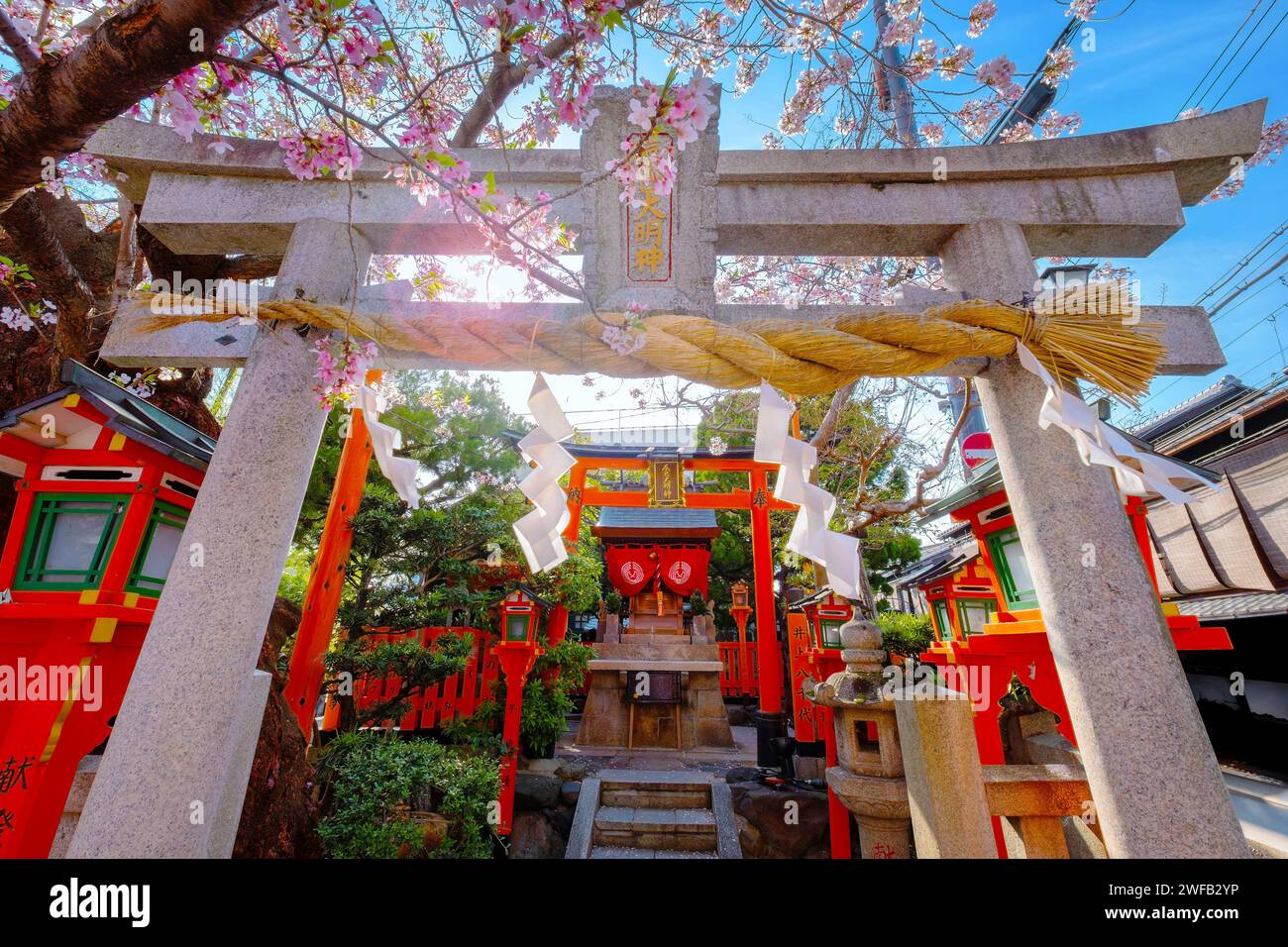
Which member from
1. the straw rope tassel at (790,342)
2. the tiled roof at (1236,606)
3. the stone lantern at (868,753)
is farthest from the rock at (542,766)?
the tiled roof at (1236,606)

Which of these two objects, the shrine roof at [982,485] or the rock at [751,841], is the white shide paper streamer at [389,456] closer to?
the shrine roof at [982,485]

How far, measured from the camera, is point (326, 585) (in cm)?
601

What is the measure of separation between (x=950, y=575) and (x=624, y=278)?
4.89 m

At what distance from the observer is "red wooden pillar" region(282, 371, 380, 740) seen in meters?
5.52

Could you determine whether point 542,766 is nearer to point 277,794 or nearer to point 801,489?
point 277,794

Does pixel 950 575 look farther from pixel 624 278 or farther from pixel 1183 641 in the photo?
pixel 624 278

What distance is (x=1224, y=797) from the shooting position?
1.70 metres

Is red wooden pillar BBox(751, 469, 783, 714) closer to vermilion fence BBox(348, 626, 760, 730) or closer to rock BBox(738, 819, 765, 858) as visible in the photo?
rock BBox(738, 819, 765, 858)

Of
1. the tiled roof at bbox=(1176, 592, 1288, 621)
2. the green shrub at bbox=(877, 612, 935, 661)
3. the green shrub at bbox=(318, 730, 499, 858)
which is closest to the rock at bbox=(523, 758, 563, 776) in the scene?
the green shrub at bbox=(318, 730, 499, 858)

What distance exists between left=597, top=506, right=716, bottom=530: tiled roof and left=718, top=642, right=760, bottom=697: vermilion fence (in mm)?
3050

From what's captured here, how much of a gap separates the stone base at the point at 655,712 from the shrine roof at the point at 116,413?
9074 millimetres

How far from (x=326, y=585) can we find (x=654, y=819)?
4962 millimetres
